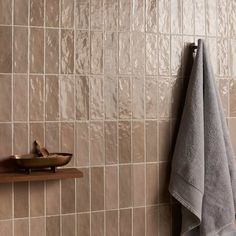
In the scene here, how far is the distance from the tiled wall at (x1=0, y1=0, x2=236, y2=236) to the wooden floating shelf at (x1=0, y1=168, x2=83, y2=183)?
7 cm

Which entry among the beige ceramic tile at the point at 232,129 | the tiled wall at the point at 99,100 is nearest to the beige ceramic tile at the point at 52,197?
the tiled wall at the point at 99,100

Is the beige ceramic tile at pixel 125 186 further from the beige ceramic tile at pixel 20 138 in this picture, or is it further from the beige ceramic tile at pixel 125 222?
the beige ceramic tile at pixel 20 138

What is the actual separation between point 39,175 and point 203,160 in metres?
0.56

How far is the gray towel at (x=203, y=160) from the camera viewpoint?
123 cm

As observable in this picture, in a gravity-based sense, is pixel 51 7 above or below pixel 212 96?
above

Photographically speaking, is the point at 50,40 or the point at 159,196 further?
the point at 159,196

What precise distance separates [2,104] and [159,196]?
64cm

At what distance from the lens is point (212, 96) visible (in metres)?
1.27

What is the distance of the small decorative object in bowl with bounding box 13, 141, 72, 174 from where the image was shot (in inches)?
42.2

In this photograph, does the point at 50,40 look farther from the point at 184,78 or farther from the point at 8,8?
the point at 184,78

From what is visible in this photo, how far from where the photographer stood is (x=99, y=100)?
123cm

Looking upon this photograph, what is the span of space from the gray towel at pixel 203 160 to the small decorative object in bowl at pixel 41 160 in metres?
0.40

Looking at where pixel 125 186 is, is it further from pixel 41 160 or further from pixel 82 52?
pixel 82 52

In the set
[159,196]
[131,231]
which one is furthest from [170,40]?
[131,231]
